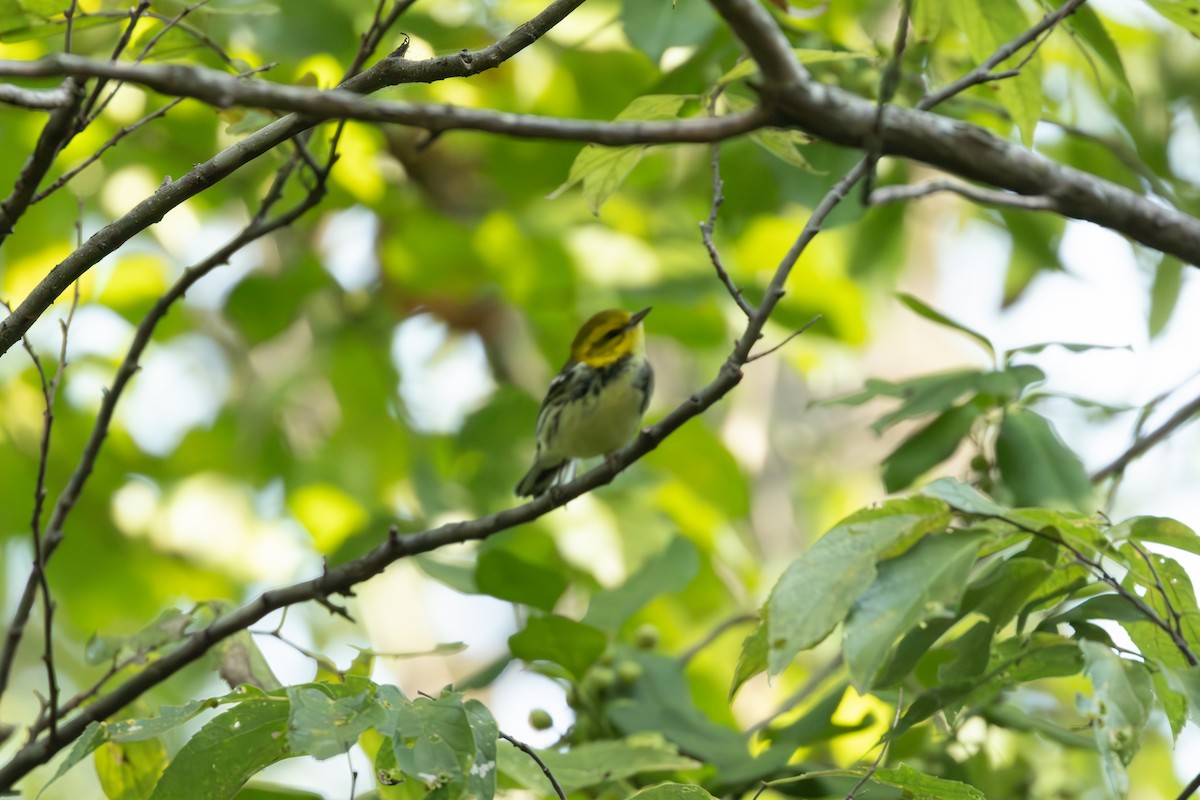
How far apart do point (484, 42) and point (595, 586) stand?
1.69 meters

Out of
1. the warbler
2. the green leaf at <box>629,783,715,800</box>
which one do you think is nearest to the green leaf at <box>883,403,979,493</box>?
the green leaf at <box>629,783,715,800</box>

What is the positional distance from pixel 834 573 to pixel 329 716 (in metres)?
0.65

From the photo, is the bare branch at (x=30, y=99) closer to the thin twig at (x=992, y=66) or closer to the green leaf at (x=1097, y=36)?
the thin twig at (x=992, y=66)

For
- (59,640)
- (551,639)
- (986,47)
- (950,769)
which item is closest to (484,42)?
(986,47)

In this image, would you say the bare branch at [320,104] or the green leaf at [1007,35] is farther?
the green leaf at [1007,35]

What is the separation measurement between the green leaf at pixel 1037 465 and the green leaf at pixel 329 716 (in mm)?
1412

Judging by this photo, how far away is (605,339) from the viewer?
380cm

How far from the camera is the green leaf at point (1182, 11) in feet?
5.68

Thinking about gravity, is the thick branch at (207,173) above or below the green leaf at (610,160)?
above

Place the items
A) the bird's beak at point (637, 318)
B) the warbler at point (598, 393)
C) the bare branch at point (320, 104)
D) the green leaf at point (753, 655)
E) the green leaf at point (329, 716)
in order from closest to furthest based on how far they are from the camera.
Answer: the bare branch at point (320, 104), the green leaf at point (329, 716), the green leaf at point (753, 655), the bird's beak at point (637, 318), the warbler at point (598, 393)

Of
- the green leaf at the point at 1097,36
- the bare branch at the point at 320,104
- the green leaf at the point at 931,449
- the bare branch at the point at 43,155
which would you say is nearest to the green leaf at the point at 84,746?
the bare branch at the point at 43,155

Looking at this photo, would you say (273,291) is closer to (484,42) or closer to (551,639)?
(484,42)

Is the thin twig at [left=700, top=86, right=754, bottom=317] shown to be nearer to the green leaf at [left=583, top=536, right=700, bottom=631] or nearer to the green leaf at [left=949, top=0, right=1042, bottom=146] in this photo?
the green leaf at [left=949, top=0, right=1042, bottom=146]

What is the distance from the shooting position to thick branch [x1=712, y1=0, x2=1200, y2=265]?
4.91ft
